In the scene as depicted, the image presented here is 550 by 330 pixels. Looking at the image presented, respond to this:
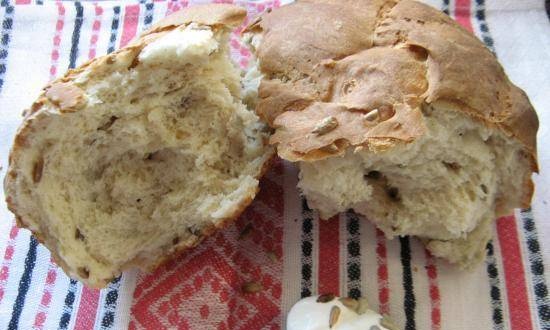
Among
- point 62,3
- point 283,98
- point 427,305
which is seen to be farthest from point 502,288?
point 62,3

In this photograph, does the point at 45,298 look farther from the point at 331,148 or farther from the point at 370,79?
the point at 370,79

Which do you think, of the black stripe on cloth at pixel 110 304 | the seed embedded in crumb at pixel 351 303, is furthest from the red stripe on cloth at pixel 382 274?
the black stripe on cloth at pixel 110 304

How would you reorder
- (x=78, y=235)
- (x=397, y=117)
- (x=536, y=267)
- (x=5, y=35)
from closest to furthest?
(x=397, y=117), (x=78, y=235), (x=536, y=267), (x=5, y=35)

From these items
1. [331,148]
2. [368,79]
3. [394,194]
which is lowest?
[394,194]

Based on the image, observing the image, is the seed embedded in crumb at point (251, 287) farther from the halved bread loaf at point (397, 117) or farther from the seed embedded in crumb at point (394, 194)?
the seed embedded in crumb at point (394, 194)

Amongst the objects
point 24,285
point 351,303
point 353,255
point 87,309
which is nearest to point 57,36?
point 24,285

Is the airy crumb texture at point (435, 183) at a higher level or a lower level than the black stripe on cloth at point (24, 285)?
higher
